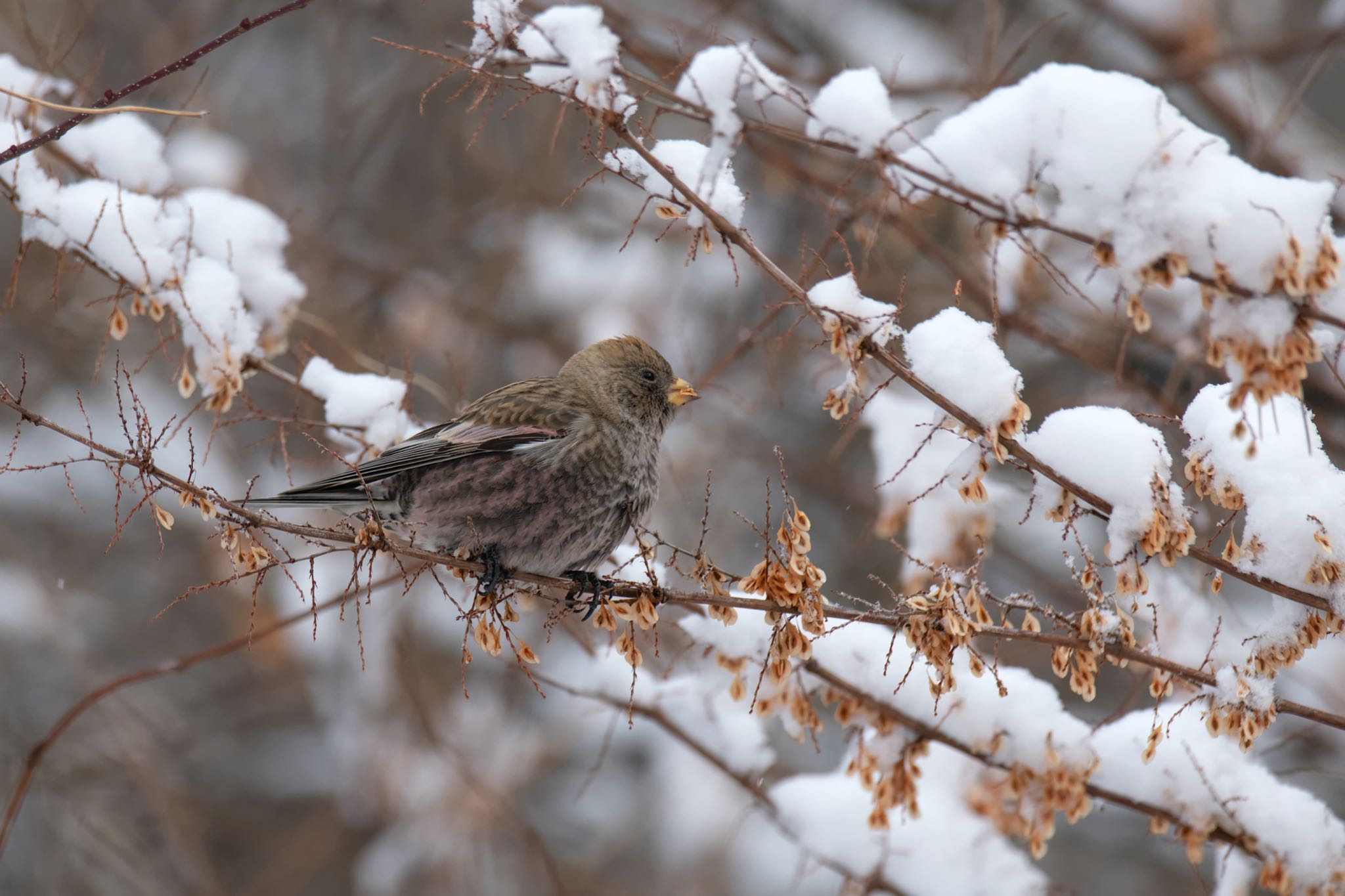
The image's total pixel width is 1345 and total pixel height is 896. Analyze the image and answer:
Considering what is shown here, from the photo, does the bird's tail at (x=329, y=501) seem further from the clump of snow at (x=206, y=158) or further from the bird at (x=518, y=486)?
the clump of snow at (x=206, y=158)

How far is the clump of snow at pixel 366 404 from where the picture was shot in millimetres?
3674

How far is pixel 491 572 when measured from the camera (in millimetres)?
3422

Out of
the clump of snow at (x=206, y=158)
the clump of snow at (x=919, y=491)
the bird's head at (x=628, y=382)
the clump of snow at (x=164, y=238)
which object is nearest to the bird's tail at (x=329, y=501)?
the clump of snow at (x=164, y=238)

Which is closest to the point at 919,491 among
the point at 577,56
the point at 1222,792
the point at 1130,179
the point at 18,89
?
the point at 1222,792

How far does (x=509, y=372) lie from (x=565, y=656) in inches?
81.0

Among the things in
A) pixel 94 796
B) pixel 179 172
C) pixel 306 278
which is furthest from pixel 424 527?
pixel 94 796

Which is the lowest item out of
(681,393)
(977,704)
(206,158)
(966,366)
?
(977,704)

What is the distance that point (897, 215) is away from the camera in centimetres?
367

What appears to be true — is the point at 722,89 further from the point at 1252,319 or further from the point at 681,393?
the point at 681,393

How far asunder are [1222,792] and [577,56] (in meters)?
2.37

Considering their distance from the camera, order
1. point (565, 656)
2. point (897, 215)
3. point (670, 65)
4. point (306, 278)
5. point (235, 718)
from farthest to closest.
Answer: point (235, 718), point (565, 656), point (306, 278), point (670, 65), point (897, 215)

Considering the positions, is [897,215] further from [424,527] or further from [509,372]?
[509,372]

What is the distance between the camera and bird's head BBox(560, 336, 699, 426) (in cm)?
416

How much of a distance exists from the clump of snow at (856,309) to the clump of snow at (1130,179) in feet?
0.93
